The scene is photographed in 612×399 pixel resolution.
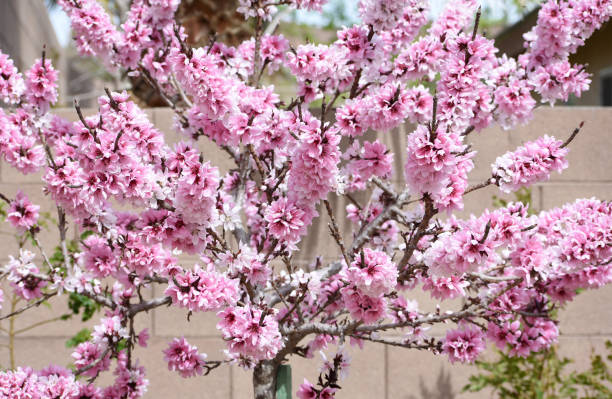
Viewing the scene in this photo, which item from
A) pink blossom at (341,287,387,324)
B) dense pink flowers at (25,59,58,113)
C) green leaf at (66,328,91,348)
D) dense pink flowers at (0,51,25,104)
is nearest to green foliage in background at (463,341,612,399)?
pink blossom at (341,287,387,324)

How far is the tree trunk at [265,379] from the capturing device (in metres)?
2.46

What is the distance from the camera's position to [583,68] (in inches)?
101

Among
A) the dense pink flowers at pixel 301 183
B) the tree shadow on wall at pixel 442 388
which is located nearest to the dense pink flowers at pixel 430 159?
the dense pink flowers at pixel 301 183

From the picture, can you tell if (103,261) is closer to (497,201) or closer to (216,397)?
(216,397)

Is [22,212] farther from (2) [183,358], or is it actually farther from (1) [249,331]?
(1) [249,331]

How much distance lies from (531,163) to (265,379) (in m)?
1.36

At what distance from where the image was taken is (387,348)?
11.4 ft

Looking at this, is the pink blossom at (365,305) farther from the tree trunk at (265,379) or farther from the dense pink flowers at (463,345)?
the tree trunk at (265,379)

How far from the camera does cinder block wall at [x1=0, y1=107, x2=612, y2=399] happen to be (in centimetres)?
342

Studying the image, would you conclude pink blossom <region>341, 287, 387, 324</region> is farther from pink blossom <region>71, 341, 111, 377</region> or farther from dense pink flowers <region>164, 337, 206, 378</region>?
pink blossom <region>71, 341, 111, 377</region>

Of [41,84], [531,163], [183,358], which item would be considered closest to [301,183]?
[531,163]

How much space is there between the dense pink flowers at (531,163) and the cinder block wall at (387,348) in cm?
147

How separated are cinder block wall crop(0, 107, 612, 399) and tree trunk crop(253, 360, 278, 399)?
0.97 metres

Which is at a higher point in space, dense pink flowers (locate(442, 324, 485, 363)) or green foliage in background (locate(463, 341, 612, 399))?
dense pink flowers (locate(442, 324, 485, 363))
